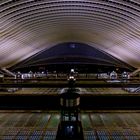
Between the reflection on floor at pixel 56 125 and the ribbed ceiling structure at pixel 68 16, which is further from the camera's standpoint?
the ribbed ceiling structure at pixel 68 16

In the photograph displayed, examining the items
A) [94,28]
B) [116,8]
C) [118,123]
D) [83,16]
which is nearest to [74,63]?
[94,28]

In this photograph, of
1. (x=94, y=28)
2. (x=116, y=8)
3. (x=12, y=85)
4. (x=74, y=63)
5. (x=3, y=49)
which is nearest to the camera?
(x=12, y=85)

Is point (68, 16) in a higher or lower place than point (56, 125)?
higher

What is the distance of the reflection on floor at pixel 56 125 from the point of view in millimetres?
9588

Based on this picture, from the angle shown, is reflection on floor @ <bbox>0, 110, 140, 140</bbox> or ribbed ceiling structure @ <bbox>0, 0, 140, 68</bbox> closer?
reflection on floor @ <bbox>0, 110, 140, 140</bbox>

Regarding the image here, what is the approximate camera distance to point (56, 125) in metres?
11.1

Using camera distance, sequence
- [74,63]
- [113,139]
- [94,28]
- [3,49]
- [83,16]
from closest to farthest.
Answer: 1. [113,139]
2. [83,16]
3. [3,49]
4. [94,28]
5. [74,63]

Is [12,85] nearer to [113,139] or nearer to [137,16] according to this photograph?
[113,139]

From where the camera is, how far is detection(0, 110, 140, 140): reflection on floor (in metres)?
9.59

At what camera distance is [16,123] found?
37.0 ft

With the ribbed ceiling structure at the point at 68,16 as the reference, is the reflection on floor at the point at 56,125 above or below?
below

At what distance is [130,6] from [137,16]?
2.03 meters

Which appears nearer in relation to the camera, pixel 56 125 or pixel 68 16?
pixel 56 125

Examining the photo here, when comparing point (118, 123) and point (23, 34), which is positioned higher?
point (23, 34)
